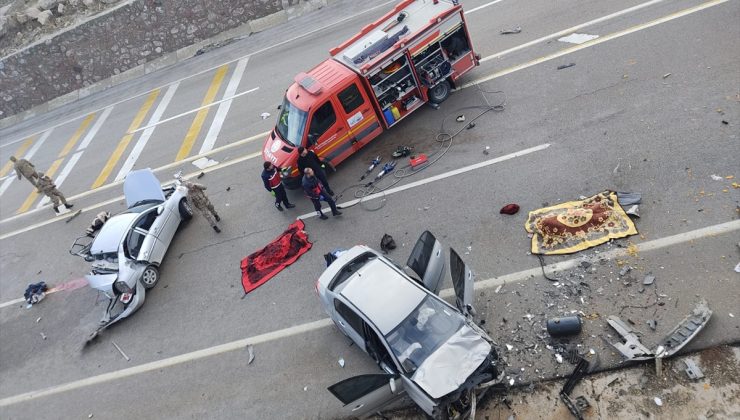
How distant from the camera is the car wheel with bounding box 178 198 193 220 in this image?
501 inches

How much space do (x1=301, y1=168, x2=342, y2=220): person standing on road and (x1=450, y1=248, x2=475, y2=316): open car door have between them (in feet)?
13.4

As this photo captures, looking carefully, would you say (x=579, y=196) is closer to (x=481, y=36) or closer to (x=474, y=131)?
(x=474, y=131)

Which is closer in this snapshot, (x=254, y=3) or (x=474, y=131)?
(x=474, y=131)

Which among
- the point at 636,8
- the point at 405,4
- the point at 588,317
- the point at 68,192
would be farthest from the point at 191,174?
the point at 636,8

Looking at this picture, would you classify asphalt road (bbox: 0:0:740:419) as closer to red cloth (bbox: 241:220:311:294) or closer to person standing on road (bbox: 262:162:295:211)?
red cloth (bbox: 241:220:311:294)

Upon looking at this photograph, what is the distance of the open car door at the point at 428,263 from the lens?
8.07 m

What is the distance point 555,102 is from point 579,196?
3326 millimetres

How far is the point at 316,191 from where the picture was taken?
10805 millimetres

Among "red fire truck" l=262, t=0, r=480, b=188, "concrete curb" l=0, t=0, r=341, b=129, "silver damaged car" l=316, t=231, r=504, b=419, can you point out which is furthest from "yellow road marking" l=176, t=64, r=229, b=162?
"silver damaged car" l=316, t=231, r=504, b=419

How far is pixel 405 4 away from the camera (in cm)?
1303

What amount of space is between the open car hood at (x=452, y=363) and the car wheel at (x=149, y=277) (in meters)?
7.46

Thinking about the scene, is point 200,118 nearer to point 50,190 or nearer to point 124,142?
point 124,142

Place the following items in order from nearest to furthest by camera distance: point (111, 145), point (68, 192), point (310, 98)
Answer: point (310, 98) → point (68, 192) → point (111, 145)

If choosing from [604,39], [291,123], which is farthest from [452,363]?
[604,39]
